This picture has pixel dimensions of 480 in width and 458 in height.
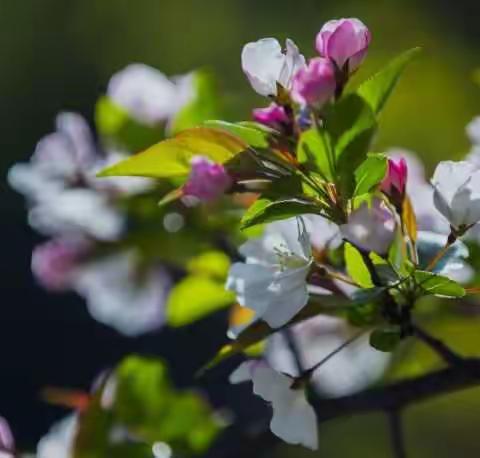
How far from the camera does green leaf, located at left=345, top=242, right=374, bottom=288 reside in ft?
2.40

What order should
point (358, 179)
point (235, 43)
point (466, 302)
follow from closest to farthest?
point (358, 179)
point (466, 302)
point (235, 43)

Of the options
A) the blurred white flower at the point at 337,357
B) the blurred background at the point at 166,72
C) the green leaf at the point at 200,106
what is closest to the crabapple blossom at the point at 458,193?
the blurred white flower at the point at 337,357

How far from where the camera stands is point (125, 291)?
45.1 inches

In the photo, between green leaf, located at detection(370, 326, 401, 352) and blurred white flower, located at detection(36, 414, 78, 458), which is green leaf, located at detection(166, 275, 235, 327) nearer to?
blurred white flower, located at detection(36, 414, 78, 458)

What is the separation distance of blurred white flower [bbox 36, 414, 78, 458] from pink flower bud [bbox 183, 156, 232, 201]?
24cm

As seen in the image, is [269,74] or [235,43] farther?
[235,43]

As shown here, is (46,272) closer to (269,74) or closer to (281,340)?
(281,340)

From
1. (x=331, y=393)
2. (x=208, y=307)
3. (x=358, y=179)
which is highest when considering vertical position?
(x=358, y=179)

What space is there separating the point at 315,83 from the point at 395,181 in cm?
7

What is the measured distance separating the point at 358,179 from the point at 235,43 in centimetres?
230

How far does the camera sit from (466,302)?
3.43 feet

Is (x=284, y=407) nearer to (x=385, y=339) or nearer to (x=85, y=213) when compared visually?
(x=385, y=339)

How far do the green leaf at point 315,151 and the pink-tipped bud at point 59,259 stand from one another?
1.51ft

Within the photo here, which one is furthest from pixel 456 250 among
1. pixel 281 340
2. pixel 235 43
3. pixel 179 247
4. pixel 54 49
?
pixel 54 49
